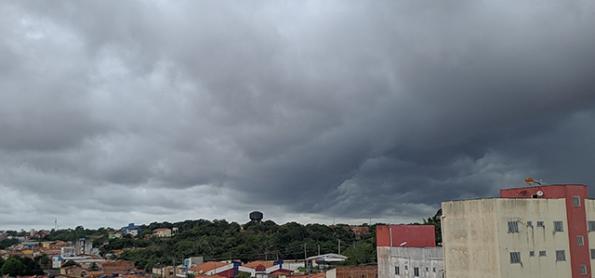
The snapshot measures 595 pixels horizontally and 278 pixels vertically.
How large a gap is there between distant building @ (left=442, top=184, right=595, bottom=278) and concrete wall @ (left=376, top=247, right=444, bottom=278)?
20.5 feet

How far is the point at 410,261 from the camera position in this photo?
5119 cm

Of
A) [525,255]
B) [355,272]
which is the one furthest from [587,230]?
[355,272]

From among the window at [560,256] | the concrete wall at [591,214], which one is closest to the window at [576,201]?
the concrete wall at [591,214]

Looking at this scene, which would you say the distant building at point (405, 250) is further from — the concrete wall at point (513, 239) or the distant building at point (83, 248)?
the distant building at point (83, 248)

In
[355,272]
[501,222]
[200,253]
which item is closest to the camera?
[501,222]

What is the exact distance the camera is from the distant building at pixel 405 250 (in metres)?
49.7

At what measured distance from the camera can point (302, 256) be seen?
11862 cm

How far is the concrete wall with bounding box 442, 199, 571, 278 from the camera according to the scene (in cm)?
3872

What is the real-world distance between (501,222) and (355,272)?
85.6 feet

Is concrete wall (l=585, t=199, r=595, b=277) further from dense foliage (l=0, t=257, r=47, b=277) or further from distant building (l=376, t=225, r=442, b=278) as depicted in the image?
dense foliage (l=0, t=257, r=47, b=277)

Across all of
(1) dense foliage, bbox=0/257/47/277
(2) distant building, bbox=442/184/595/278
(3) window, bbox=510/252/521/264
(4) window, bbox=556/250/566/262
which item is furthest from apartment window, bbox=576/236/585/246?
(1) dense foliage, bbox=0/257/47/277

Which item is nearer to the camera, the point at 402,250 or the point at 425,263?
the point at 425,263

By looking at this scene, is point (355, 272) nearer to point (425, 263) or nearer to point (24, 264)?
point (425, 263)

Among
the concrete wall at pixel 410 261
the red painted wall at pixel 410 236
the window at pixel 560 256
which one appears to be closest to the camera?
the window at pixel 560 256
